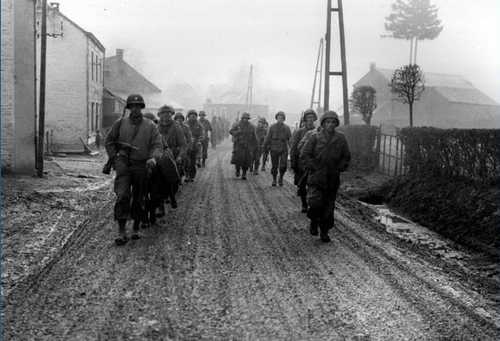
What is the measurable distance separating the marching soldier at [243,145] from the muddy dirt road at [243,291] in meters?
7.70

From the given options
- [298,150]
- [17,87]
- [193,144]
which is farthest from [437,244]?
[17,87]

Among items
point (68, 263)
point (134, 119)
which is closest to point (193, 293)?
point (68, 263)

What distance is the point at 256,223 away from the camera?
9266mm

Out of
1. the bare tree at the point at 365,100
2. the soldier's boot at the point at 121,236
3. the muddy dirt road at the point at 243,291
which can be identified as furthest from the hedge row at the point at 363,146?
the bare tree at the point at 365,100

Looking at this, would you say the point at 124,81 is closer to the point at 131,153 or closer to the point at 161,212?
the point at 161,212

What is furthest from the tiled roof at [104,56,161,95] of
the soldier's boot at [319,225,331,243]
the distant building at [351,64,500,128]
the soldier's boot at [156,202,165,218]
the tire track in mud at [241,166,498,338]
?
the tire track in mud at [241,166,498,338]

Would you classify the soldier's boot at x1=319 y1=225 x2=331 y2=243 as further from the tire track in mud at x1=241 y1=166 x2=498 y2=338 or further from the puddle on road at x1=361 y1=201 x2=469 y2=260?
the puddle on road at x1=361 y1=201 x2=469 y2=260

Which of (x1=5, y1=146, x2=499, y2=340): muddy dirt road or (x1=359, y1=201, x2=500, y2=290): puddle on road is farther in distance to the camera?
(x1=359, y1=201, x2=500, y2=290): puddle on road

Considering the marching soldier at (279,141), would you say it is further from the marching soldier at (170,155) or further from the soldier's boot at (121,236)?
the soldier's boot at (121,236)

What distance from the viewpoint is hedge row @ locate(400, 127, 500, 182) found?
9523 mm

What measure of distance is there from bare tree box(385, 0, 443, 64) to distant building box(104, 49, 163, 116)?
26310 mm

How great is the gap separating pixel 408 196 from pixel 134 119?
6.74m

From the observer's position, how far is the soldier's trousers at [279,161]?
48.9 ft

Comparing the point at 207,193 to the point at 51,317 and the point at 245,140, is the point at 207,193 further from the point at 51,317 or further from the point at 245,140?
the point at 51,317
